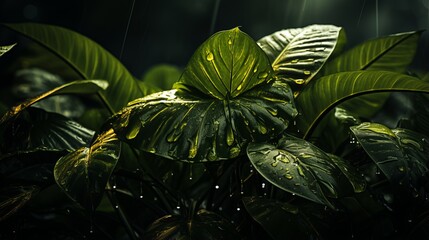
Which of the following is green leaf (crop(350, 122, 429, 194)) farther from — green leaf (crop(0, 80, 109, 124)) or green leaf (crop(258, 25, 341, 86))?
green leaf (crop(0, 80, 109, 124))

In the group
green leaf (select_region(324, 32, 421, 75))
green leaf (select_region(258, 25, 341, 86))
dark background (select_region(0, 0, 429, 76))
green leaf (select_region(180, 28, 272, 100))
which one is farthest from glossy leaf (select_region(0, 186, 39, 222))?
dark background (select_region(0, 0, 429, 76))

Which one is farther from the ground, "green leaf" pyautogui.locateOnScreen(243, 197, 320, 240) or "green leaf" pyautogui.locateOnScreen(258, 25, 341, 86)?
"green leaf" pyautogui.locateOnScreen(258, 25, 341, 86)

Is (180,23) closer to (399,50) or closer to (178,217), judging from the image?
(399,50)

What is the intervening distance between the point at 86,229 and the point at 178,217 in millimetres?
316

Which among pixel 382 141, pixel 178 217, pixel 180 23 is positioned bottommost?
pixel 180 23

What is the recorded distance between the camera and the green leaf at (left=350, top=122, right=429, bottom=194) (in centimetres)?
93

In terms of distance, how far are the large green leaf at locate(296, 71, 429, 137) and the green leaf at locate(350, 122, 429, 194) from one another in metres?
0.08

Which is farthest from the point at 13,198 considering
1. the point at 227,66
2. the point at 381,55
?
the point at 381,55

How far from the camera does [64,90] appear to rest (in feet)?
3.83

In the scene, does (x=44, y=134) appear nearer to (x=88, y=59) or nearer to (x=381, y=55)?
(x=88, y=59)

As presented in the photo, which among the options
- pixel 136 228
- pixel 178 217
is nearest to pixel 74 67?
pixel 136 228

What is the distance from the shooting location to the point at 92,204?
2.83 ft

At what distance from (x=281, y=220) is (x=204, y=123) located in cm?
20

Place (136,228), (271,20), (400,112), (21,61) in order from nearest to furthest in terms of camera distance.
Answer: (136,228) < (400,112) < (21,61) < (271,20)
